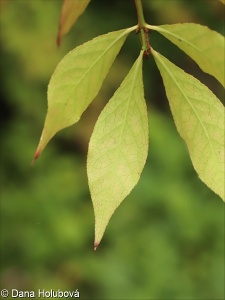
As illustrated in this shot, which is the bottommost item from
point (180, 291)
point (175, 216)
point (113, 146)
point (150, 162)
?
point (180, 291)

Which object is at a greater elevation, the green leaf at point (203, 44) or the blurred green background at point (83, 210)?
the green leaf at point (203, 44)

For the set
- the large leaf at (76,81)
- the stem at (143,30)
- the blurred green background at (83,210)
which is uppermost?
the stem at (143,30)

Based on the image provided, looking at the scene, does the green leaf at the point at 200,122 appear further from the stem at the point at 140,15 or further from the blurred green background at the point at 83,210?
the blurred green background at the point at 83,210

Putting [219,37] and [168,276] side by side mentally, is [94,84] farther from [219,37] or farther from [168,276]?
[168,276]

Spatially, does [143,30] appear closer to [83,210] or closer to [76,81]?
[76,81]

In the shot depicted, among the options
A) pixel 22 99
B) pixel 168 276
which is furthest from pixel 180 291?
pixel 22 99

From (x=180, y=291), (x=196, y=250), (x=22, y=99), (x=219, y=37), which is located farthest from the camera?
(x=22, y=99)
